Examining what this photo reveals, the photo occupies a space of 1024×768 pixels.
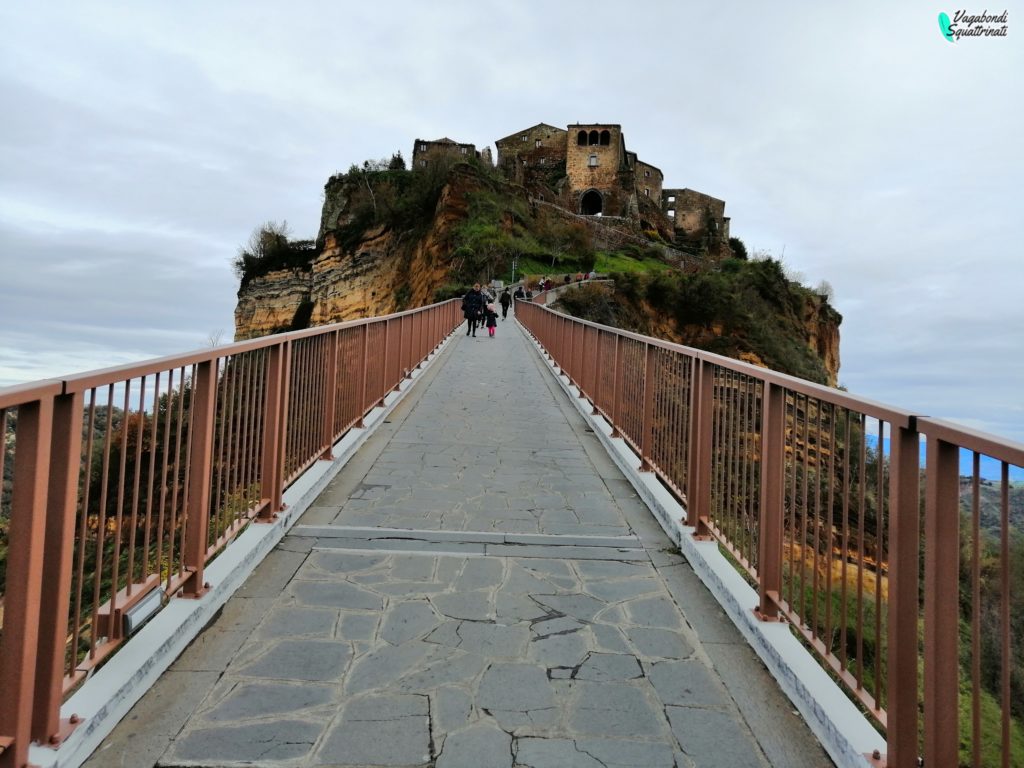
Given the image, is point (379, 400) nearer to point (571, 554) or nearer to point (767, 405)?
point (571, 554)

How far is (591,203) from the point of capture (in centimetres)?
7512

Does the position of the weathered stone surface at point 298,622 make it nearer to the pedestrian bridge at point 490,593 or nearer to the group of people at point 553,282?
the pedestrian bridge at point 490,593

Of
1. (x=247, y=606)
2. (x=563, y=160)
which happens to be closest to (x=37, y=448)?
(x=247, y=606)

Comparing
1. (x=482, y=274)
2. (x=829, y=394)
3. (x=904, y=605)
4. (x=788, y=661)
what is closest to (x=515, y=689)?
(x=788, y=661)

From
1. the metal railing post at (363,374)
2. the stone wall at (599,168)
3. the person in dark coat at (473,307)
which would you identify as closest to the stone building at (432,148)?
the stone wall at (599,168)

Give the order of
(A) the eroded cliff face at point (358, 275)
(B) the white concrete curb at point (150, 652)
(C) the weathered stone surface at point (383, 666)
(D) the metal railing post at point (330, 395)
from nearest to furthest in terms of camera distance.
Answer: (B) the white concrete curb at point (150, 652) < (C) the weathered stone surface at point (383, 666) < (D) the metal railing post at point (330, 395) < (A) the eroded cliff face at point (358, 275)

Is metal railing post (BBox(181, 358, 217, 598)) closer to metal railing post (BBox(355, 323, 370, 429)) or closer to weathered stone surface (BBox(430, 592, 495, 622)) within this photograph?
weathered stone surface (BBox(430, 592, 495, 622))

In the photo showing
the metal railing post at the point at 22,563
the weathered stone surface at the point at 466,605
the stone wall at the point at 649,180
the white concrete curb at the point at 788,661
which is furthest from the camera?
the stone wall at the point at 649,180

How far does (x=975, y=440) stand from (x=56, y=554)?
110 inches

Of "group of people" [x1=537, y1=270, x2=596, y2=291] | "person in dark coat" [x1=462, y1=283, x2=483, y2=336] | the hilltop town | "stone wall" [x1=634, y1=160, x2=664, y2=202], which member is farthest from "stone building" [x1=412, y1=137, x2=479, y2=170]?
"person in dark coat" [x1=462, y1=283, x2=483, y2=336]

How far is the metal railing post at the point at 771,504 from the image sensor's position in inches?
129

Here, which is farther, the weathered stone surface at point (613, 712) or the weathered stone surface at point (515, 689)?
the weathered stone surface at point (515, 689)

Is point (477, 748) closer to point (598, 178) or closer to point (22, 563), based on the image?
point (22, 563)

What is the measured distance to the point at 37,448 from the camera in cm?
203
